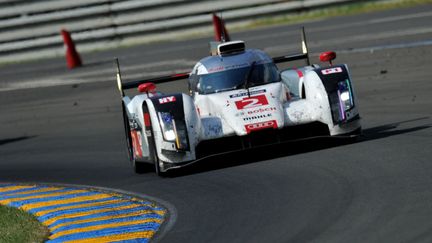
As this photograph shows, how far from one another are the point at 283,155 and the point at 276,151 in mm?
434

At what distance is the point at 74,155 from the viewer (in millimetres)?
14945

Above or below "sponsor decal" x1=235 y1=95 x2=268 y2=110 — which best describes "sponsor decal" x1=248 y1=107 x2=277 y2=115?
below

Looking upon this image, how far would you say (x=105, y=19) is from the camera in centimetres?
2742

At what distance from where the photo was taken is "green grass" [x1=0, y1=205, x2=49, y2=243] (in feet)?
29.6

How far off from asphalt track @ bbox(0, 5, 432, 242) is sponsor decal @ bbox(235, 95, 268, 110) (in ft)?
2.03

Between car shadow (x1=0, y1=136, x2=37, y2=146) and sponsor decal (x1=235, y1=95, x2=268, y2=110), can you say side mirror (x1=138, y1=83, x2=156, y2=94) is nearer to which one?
sponsor decal (x1=235, y1=95, x2=268, y2=110)

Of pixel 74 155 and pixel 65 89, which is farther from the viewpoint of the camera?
pixel 65 89

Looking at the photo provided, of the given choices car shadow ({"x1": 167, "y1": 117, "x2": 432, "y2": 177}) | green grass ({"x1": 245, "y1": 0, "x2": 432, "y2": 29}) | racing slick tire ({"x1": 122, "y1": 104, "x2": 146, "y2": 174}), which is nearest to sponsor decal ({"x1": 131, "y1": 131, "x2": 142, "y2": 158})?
racing slick tire ({"x1": 122, "y1": 104, "x2": 146, "y2": 174})

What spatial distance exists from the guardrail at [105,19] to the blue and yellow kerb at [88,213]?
48.9 ft

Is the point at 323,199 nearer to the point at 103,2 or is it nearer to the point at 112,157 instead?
the point at 112,157

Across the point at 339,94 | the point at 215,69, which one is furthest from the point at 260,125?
the point at 215,69

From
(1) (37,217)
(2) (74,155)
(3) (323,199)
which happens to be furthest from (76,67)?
(3) (323,199)

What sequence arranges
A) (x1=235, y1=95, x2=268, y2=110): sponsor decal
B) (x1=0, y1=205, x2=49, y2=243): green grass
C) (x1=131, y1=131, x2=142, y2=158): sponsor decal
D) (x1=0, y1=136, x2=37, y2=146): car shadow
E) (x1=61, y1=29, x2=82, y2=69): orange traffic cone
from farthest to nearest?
(x1=61, y1=29, x2=82, y2=69): orange traffic cone
(x1=0, y1=136, x2=37, y2=146): car shadow
(x1=131, y1=131, x2=142, y2=158): sponsor decal
(x1=235, y1=95, x2=268, y2=110): sponsor decal
(x1=0, y1=205, x2=49, y2=243): green grass

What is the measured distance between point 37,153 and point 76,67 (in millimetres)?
10181
